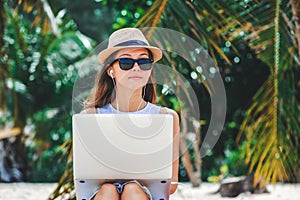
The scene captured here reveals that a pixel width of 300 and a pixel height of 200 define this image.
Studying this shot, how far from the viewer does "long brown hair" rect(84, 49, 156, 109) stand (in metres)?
2.78

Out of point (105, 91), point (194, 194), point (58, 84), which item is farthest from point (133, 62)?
point (58, 84)

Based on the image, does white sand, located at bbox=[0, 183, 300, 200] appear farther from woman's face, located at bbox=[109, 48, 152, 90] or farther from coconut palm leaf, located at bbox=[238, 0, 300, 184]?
woman's face, located at bbox=[109, 48, 152, 90]

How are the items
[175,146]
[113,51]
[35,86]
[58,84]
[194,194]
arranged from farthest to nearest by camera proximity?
[35,86] → [58,84] → [194,194] → [113,51] → [175,146]

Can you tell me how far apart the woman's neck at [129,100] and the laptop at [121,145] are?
0.94ft

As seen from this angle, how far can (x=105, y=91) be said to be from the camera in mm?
2811

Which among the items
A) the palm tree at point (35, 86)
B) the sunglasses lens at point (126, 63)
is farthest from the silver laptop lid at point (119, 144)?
the palm tree at point (35, 86)

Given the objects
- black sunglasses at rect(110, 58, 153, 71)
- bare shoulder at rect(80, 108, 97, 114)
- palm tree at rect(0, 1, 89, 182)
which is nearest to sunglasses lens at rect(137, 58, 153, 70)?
black sunglasses at rect(110, 58, 153, 71)

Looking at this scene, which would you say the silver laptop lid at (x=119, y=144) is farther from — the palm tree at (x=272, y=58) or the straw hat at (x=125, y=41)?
the palm tree at (x=272, y=58)

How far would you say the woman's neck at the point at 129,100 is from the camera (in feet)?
8.83

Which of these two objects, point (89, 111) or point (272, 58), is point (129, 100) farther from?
point (272, 58)

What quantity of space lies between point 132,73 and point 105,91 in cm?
22

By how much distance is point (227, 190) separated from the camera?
→ 7.16 metres

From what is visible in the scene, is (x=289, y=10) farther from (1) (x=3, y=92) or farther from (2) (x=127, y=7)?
(1) (x=3, y=92)

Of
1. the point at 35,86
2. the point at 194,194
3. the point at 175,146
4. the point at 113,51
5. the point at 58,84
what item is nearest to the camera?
the point at 175,146
